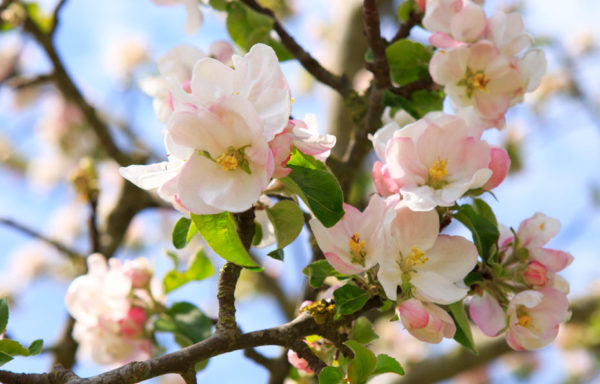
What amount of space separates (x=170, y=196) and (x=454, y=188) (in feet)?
1.21

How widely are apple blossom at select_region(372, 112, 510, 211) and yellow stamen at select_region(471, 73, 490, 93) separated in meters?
0.22

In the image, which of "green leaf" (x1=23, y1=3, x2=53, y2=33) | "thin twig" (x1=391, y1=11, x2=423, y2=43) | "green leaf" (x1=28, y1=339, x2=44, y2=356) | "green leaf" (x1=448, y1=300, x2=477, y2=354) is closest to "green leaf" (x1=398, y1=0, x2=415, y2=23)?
"thin twig" (x1=391, y1=11, x2=423, y2=43)

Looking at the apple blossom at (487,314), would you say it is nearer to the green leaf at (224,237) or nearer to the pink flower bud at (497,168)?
the pink flower bud at (497,168)

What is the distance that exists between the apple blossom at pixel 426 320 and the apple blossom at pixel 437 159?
0.48ft

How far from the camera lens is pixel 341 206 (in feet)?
2.30

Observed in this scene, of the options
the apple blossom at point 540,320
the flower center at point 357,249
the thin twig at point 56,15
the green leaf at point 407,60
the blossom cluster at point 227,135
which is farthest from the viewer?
the thin twig at point 56,15

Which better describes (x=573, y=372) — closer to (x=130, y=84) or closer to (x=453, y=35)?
(x=130, y=84)

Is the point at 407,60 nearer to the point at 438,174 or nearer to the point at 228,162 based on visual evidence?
the point at 438,174

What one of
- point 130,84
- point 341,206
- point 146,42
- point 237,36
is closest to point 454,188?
point 341,206

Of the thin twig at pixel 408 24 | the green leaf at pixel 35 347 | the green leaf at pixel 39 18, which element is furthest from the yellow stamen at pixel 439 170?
the green leaf at pixel 39 18

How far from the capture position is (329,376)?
712mm

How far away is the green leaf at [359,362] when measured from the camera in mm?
740

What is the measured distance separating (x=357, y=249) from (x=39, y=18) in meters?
1.60

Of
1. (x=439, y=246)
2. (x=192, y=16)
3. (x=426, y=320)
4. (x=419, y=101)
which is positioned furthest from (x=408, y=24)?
(x=426, y=320)
